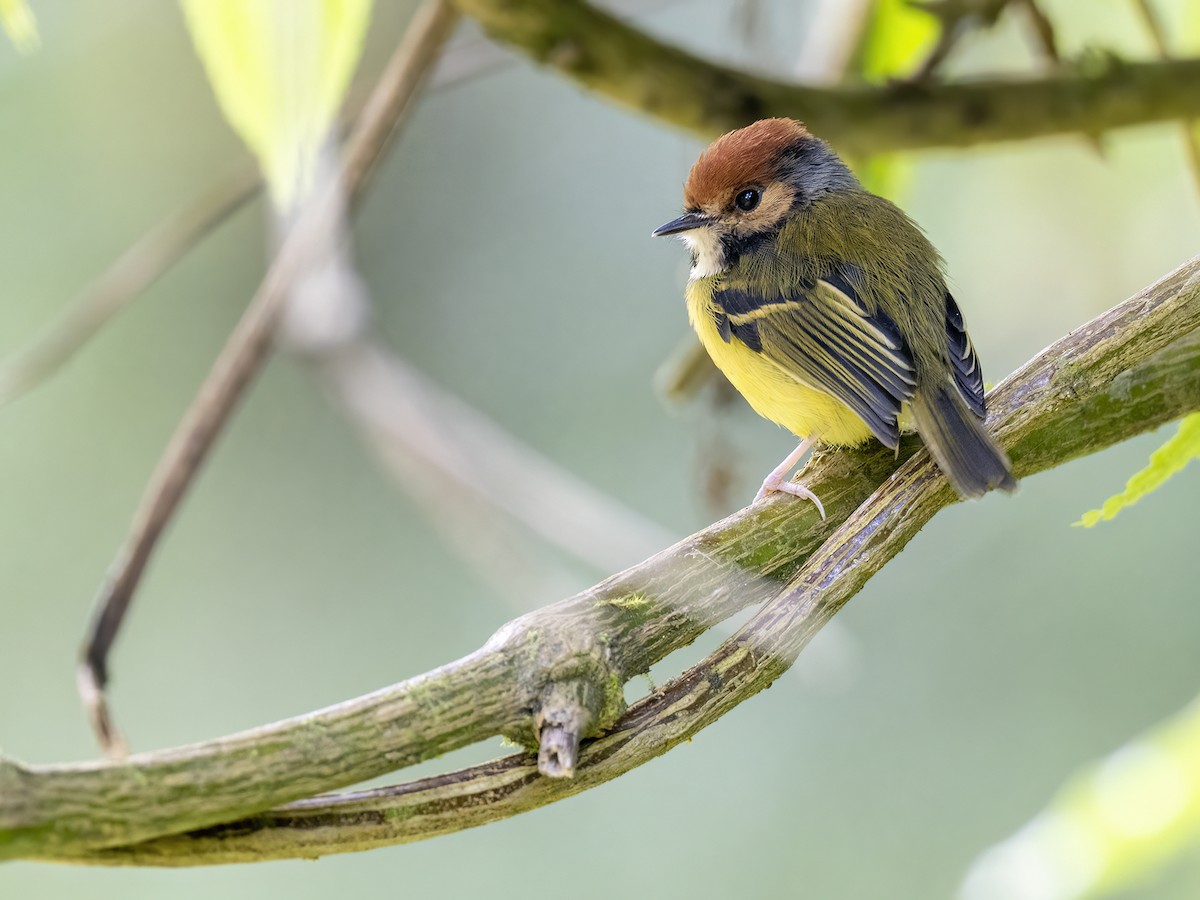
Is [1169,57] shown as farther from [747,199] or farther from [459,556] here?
[459,556]

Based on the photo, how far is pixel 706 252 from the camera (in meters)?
2.70

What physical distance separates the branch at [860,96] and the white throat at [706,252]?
0.37m

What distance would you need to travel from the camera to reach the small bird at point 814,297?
2.12 metres

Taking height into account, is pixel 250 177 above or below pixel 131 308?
below

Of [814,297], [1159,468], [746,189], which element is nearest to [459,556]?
[746,189]

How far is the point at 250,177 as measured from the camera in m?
2.61

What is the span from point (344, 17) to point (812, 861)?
433cm

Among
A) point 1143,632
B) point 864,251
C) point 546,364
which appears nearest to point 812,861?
point 1143,632

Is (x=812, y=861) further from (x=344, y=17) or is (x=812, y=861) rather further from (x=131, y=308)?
(x=344, y=17)

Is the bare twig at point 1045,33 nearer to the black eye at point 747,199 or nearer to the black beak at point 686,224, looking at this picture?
the black eye at point 747,199

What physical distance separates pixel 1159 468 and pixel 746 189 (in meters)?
1.35

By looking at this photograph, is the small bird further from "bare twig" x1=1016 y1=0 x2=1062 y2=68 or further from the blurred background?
the blurred background

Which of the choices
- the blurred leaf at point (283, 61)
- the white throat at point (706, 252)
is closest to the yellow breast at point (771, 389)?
the white throat at point (706, 252)

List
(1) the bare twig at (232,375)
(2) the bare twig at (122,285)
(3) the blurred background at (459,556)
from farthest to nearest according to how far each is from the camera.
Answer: (3) the blurred background at (459,556) → (2) the bare twig at (122,285) → (1) the bare twig at (232,375)
